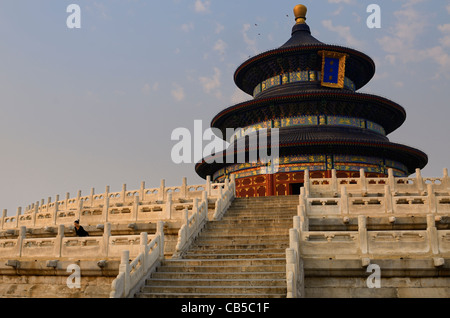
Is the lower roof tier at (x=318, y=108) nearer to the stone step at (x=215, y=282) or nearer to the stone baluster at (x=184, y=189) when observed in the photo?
the stone baluster at (x=184, y=189)

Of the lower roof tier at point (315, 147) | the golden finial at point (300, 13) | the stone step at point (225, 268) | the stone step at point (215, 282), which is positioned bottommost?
the stone step at point (215, 282)

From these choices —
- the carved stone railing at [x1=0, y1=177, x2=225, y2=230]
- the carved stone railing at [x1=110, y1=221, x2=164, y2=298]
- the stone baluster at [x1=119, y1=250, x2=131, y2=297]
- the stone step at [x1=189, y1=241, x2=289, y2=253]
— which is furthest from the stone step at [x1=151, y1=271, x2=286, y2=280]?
the carved stone railing at [x1=0, y1=177, x2=225, y2=230]

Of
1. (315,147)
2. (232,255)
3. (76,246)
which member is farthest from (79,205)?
(315,147)

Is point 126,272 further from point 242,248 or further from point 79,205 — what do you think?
point 79,205

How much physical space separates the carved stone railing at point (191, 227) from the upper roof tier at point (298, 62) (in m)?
23.5

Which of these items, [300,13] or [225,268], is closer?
[225,268]

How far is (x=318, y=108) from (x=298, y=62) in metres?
5.39

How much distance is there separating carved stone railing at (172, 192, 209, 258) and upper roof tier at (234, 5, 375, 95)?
2353 centimetres

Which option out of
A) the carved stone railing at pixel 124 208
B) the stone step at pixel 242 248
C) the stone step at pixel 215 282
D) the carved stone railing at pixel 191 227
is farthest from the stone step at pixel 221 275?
the carved stone railing at pixel 124 208

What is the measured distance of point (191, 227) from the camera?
54.0 ft

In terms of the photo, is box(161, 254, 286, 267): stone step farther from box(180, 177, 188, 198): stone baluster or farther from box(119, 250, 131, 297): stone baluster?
box(180, 177, 188, 198): stone baluster

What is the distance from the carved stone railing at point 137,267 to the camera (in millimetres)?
11500
